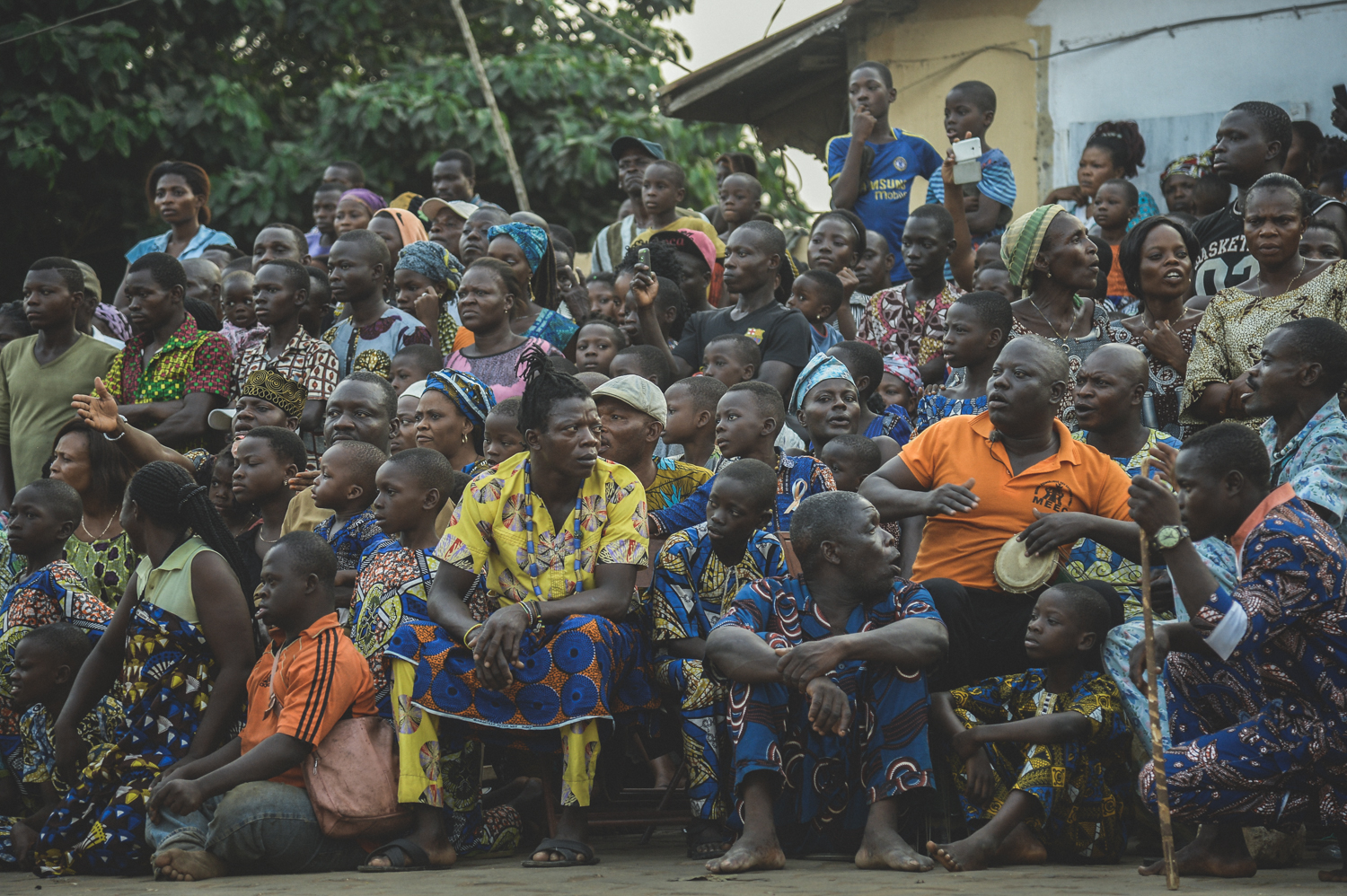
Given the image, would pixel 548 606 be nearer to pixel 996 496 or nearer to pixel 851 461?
pixel 996 496

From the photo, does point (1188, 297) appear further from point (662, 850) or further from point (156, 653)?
point (156, 653)

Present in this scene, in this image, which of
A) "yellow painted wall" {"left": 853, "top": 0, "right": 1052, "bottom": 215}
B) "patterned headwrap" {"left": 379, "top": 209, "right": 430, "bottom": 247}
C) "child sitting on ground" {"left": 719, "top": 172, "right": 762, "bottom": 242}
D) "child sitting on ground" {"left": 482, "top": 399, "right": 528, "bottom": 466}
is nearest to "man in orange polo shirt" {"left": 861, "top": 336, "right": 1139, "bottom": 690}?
"child sitting on ground" {"left": 482, "top": 399, "right": 528, "bottom": 466}

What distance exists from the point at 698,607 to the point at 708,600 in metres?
0.05

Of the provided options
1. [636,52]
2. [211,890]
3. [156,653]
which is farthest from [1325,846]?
[636,52]

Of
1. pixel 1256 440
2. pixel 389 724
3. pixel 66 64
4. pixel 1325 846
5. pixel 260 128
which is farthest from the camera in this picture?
pixel 260 128

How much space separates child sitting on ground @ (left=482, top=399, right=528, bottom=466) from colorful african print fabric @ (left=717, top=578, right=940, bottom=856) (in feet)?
6.13

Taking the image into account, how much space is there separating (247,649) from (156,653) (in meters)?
0.35

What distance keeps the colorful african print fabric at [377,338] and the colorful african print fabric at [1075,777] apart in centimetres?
452

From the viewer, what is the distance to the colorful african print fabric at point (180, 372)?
8.06 meters

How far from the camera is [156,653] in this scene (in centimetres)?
556

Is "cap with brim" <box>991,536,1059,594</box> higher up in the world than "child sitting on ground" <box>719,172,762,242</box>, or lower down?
lower down

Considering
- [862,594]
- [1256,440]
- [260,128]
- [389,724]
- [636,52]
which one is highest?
[636,52]

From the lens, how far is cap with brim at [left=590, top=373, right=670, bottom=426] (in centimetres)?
628

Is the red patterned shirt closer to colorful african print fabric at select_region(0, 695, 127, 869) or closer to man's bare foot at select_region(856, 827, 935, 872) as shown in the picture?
colorful african print fabric at select_region(0, 695, 127, 869)
